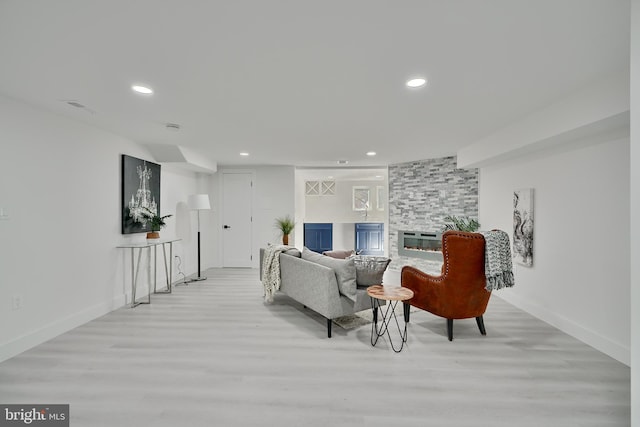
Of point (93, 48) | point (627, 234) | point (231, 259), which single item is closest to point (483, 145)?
point (627, 234)

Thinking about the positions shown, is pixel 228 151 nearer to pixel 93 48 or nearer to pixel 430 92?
pixel 93 48

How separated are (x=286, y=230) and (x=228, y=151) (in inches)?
82.8

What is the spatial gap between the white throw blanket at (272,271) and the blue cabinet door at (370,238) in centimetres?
472

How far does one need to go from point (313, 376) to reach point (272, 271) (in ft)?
6.00

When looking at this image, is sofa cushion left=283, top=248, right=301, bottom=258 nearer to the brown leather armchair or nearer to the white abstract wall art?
the brown leather armchair

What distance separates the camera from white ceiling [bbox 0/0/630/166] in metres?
1.49

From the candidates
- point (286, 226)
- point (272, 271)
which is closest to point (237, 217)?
point (286, 226)

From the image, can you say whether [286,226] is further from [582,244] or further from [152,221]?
[582,244]

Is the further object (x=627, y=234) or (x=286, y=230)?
(x=286, y=230)

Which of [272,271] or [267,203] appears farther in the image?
[267,203]

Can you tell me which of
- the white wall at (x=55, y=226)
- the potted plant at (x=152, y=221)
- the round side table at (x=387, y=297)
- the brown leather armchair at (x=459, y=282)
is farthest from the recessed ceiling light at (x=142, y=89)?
the brown leather armchair at (x=459, y=282)

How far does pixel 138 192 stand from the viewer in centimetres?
433

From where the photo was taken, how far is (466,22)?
1568 mm
